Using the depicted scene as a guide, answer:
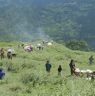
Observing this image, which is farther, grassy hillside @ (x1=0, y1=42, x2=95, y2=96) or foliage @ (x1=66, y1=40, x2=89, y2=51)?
foliage @ (x1=66, y1=40, x2=89, y2=51)

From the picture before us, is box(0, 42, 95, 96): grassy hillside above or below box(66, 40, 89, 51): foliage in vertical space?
below

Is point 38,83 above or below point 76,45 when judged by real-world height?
below

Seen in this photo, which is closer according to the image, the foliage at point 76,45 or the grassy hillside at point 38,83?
the grassy hillside at point 38,83

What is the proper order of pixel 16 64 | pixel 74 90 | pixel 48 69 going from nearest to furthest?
pixel 74 90
pixel 48 69
pixel 16 64

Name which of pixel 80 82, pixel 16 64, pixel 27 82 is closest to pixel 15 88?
pixel 27 82

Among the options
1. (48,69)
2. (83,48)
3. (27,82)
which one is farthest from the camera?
(83,48)

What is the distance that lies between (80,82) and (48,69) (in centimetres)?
1672

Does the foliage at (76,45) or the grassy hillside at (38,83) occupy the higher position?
the foliage at (76,45)

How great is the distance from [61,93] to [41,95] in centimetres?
103

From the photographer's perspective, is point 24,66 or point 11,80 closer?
point 11,80

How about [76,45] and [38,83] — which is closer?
[38,83]

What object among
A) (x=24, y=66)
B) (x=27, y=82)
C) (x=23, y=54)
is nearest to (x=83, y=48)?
(x=23, y=54)

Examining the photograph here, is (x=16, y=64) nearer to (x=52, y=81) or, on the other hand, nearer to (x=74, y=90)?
(x=52, y=81)

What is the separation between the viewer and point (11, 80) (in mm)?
31891
